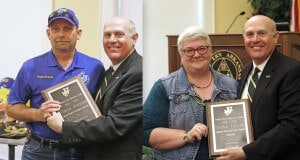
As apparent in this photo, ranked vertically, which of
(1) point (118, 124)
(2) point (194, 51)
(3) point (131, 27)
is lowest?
(1) point (118, 124)

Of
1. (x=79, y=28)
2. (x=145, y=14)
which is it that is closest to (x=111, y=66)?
(x=79, y=28)

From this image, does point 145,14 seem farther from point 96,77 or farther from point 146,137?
point 146,137

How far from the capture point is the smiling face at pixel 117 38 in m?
1.89

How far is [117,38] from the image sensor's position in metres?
1.89

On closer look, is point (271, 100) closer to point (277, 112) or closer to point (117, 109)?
point (277, 112)

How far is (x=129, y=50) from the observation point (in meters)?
1.93

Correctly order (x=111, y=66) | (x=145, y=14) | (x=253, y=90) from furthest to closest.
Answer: (x=145, y=14) < (x=111, y=66) < (x=253, y=90)

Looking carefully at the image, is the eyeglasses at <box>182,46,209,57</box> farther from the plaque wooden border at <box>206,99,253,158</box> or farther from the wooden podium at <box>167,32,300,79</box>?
Result: the plaque wooden border at <box>206,99,253,158</box>

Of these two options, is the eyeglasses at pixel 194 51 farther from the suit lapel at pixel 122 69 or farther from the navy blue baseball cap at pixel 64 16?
the navy blue baseball cap at pixel 64 16

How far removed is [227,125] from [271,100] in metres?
0.22

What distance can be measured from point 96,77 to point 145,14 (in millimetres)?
467

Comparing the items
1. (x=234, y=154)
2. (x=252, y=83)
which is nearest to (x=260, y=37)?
(x=252, y=83)

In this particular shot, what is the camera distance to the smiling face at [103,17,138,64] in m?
1.89

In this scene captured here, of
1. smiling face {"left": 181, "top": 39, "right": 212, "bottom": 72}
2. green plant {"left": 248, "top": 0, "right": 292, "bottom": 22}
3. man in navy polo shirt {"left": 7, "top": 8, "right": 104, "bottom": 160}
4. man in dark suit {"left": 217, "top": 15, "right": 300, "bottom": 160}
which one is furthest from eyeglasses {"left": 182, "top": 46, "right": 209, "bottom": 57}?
man in navy polo shirt {"left": 7, "top": 8, "right": 104, "bottom": 160}
